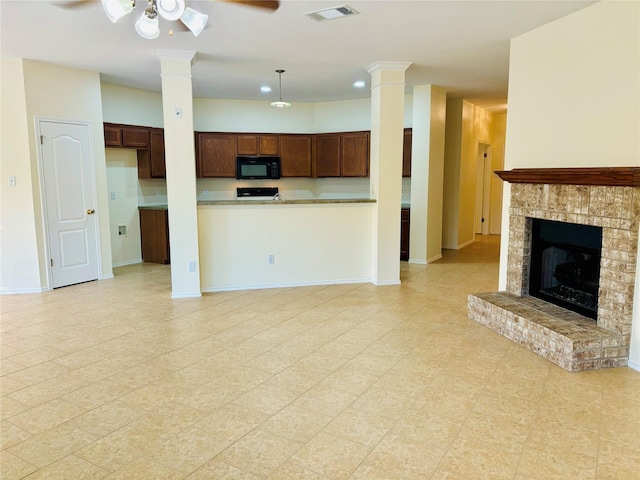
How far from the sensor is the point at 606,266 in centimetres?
327

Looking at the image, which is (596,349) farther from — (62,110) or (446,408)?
(62,110)

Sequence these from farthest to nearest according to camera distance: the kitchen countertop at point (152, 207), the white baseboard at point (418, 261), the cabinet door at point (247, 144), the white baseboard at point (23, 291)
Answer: the cabinet door at point (247, 144), the white baseboard at point (418, 261), the kitchen countertop at point (152, 207), the white baseboard at point (23, 291)

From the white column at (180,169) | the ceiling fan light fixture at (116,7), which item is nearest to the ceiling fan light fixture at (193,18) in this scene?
the ceiling fan light fixture at (116,7)

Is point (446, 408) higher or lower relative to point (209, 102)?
lower

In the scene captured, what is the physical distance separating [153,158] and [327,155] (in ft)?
9.68

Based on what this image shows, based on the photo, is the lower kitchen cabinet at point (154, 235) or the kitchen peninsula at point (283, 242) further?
the lower kitchen cabinet at point (154, 235)

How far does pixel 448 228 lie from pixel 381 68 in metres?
3.97

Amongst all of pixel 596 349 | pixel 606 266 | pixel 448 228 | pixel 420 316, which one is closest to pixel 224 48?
pixel 420 316

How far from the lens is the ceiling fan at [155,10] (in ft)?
9.14

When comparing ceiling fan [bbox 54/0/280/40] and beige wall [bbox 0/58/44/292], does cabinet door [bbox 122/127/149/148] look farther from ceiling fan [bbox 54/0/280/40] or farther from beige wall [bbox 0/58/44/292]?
ceiling fan [bbox 54/0/280/40]

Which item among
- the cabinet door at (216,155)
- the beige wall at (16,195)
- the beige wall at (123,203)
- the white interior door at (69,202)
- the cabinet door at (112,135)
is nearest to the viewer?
the beige wall at (16,195)

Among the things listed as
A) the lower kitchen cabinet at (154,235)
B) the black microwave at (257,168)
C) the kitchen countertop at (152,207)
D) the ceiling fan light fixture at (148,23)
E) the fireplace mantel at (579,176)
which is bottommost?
the lower kitchen cabinet at (154,235)

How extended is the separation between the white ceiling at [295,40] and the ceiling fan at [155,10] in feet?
0.56

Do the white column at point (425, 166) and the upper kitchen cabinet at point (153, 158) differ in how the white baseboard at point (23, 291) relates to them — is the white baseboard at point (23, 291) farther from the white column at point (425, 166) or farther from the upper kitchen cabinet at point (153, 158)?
the white column at point (425, 166)
